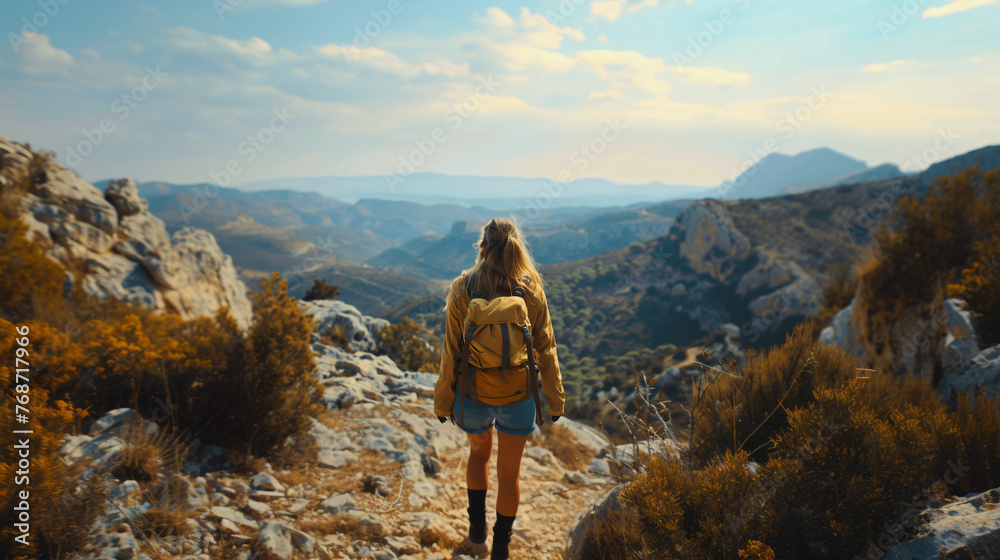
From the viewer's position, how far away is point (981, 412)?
2.23m

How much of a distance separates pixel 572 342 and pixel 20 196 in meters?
57.7

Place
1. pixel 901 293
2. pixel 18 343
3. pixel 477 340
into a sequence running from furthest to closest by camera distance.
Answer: pixel 901 293 < pixel 18 343 < pixel 477 340

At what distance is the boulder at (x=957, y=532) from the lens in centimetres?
155

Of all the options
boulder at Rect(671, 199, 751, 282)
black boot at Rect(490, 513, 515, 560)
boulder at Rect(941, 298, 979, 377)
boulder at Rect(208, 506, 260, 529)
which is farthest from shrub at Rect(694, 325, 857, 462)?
boulder at Rect(671, 199, 751, 282)

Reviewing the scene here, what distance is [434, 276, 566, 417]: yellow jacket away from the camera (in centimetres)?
255

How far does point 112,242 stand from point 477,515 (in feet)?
53.4

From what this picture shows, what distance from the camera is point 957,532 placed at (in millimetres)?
1615

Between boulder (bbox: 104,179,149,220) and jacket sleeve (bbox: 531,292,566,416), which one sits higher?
boulder (bbox: 104,179,149,220)

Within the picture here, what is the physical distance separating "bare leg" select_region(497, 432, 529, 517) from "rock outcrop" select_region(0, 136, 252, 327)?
384 inches

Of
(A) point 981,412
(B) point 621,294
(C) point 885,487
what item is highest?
(A) point 981,412

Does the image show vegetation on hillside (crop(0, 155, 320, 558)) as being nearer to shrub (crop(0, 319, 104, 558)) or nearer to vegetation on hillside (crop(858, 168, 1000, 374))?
shrub (crop(0, 319, 104, 558))

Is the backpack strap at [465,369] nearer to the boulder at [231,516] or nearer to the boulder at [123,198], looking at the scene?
the boulder at [231,516]

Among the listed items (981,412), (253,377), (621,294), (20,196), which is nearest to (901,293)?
(981,412)

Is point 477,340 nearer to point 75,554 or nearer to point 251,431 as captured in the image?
point 75,554
